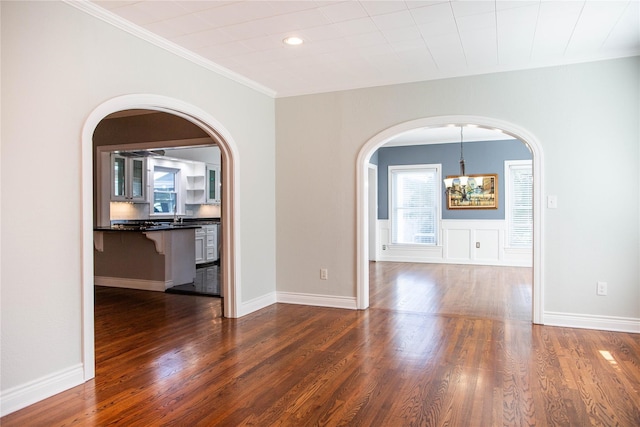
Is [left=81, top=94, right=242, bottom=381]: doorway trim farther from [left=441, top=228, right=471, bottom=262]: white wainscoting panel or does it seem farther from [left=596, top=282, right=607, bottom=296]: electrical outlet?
[left=441, top=228, right=471, bottom=262]: white wainscoting panel

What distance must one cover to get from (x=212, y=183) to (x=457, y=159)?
539cm

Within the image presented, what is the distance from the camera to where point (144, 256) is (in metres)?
6.55

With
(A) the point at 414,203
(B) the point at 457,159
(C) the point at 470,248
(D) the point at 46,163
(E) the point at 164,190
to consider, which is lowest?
(C) the point at 470,248

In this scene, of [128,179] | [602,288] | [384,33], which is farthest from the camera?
[128,179]

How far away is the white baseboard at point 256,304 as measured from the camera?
488 centimetres

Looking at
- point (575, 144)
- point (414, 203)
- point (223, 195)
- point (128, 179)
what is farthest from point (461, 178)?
point (128, 179)

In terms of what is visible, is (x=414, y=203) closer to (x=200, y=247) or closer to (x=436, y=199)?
(x=436, y=199)

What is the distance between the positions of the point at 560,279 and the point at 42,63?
15.3ft

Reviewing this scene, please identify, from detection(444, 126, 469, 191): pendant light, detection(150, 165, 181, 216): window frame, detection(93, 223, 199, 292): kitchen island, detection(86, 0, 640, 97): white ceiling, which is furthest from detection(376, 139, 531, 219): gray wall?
detection(86, 0, 640, 97): white ceiling

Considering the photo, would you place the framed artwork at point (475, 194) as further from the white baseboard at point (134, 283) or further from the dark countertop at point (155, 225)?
the white baseboard at point (134, 283)

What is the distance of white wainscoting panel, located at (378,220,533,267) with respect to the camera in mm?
8883

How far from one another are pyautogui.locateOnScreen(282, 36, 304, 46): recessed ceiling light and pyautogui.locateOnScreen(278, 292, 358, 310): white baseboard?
9.42 feet

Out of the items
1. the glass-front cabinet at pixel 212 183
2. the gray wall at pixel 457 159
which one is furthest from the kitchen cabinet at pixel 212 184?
the gray wall at pixel 457 159

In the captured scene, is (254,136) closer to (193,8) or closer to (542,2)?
(193,8)
